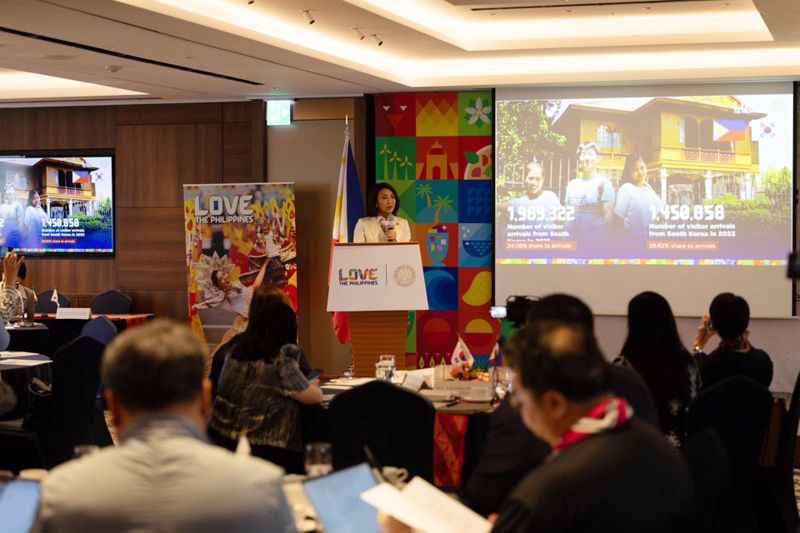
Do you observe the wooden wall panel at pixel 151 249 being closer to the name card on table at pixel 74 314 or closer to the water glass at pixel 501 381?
the name card on table at pixel 74 314

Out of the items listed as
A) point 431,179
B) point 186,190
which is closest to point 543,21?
point 431,179

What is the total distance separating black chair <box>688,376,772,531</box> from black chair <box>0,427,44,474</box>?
161 inches

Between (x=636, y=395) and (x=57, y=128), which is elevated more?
(x=57, y=128)

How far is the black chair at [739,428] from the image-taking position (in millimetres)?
4434

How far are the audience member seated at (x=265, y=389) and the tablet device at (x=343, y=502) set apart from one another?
2.20 meters

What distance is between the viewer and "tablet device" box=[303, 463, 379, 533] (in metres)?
2.72

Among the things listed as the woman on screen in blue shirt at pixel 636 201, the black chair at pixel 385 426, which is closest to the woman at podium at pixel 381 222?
the woman on screen in blue shirt at pixel 636 201

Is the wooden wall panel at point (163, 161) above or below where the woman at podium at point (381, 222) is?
above

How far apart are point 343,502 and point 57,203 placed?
966 cm

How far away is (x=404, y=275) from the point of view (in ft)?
25.6

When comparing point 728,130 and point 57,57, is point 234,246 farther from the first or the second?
point 728,130

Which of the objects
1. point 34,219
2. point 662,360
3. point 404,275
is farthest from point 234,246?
point 662,360

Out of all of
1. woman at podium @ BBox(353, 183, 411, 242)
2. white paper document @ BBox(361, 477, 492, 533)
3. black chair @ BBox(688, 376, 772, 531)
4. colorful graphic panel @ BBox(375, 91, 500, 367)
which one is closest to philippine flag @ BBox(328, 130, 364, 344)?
colorful graphic panel @ BBox(375, 91, 500, 367)

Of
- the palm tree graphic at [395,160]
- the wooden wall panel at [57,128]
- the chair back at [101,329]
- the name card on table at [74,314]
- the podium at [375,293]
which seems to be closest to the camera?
the podium at [375,293]
